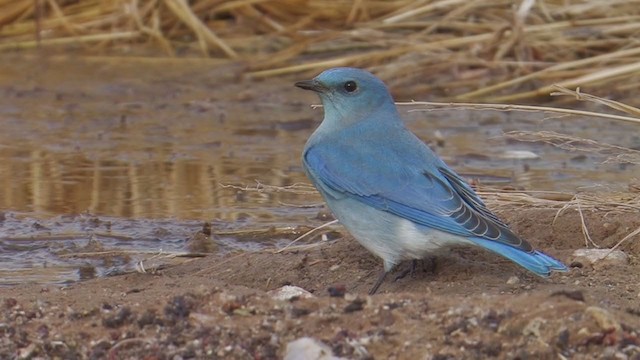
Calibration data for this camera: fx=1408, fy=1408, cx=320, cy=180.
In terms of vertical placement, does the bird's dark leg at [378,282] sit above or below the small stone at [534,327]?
below

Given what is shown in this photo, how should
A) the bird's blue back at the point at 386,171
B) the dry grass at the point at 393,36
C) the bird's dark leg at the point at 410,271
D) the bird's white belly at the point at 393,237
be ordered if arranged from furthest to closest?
the dry grass at the point at 393,36
the bird's dark leg at the point at 410,271
the bird's white belly at the point at 393,237
the bird's blue back at the point at 386,171

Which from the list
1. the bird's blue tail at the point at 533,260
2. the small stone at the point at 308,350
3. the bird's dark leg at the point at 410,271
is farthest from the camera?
the bird's dark leg at the point at 410,271

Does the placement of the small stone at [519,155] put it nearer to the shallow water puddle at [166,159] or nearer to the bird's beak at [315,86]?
the shallow water puddle at [166,159]

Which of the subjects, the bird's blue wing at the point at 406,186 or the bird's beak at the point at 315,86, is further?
the bird's beak at the point at 315,86

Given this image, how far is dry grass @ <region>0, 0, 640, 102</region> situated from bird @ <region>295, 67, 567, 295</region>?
321 centimetres

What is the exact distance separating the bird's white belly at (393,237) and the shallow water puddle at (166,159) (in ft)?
2.19

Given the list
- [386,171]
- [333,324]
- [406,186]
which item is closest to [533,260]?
[406,186]

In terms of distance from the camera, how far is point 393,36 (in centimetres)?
918

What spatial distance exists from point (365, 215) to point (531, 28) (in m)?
4.52

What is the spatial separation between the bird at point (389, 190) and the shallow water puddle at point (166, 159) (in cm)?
42

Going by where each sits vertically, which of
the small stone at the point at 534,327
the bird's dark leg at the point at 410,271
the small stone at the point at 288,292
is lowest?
the bird's dark leg at the point at 410,271

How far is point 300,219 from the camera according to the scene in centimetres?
605

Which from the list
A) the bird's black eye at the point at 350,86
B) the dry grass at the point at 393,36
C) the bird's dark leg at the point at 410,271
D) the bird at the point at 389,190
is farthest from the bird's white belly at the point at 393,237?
the dry grass at the point at 393,36

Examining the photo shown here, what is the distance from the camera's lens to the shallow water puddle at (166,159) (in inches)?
222
